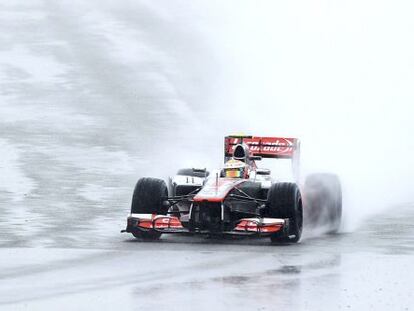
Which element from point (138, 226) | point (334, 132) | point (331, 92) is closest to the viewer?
point (138, 226)

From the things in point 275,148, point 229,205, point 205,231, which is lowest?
point 205,231

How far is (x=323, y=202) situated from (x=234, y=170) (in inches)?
95.8

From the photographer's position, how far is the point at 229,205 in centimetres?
2283

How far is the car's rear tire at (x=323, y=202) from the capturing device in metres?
25.2

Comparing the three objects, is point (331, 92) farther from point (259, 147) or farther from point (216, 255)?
point (216, 255)

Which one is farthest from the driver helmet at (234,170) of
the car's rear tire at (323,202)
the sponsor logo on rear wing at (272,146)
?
the sponsor logo on rear wing at (272,146)

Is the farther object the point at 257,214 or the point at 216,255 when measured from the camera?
the point at 257,214

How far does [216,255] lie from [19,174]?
1177 cm

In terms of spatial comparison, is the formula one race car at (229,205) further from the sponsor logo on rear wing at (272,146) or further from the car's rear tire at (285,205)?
the sponsor logo on rear wing at (272,146)

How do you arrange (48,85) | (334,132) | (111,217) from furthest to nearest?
(48,85)
(334,132)
(111,217)

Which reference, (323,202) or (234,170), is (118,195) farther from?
(234,170)

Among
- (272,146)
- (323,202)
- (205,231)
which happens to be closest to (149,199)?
(205,231)

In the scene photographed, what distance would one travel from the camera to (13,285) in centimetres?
1672

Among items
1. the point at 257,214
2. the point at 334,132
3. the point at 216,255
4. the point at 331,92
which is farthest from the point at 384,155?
the point at 216,255
